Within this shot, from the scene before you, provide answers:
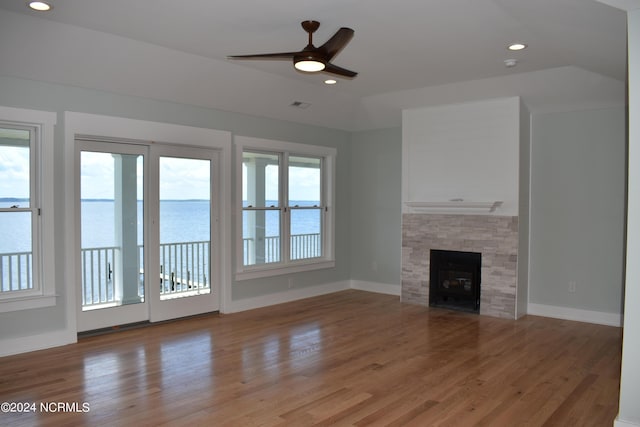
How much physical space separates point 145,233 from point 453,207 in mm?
3775

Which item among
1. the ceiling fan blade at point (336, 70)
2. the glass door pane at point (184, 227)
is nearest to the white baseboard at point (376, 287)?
the glass door pane at point (184, 227)

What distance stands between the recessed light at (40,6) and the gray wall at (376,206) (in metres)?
4.98

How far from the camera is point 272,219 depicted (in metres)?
6.83

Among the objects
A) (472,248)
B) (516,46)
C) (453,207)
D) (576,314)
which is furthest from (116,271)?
(576,314)

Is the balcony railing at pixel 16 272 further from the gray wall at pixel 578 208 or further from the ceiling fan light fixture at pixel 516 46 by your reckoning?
the gray wall at pixel 578 208

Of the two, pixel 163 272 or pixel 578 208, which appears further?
pixel 578 208

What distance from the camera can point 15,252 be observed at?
4.45m

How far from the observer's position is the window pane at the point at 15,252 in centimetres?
439

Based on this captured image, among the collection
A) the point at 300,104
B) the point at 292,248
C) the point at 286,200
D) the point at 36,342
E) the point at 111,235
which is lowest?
the point at 36,342

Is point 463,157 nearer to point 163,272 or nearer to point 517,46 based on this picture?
point 517,46

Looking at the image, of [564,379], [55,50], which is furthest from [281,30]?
[564,379]

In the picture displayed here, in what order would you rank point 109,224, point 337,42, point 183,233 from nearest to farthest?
point 337,42 < point 109,224 < point 183,233

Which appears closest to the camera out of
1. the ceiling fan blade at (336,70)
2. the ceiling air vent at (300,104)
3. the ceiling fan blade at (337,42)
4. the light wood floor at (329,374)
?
the light wood floor at (329,374)

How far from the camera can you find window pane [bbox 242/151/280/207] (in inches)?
253
